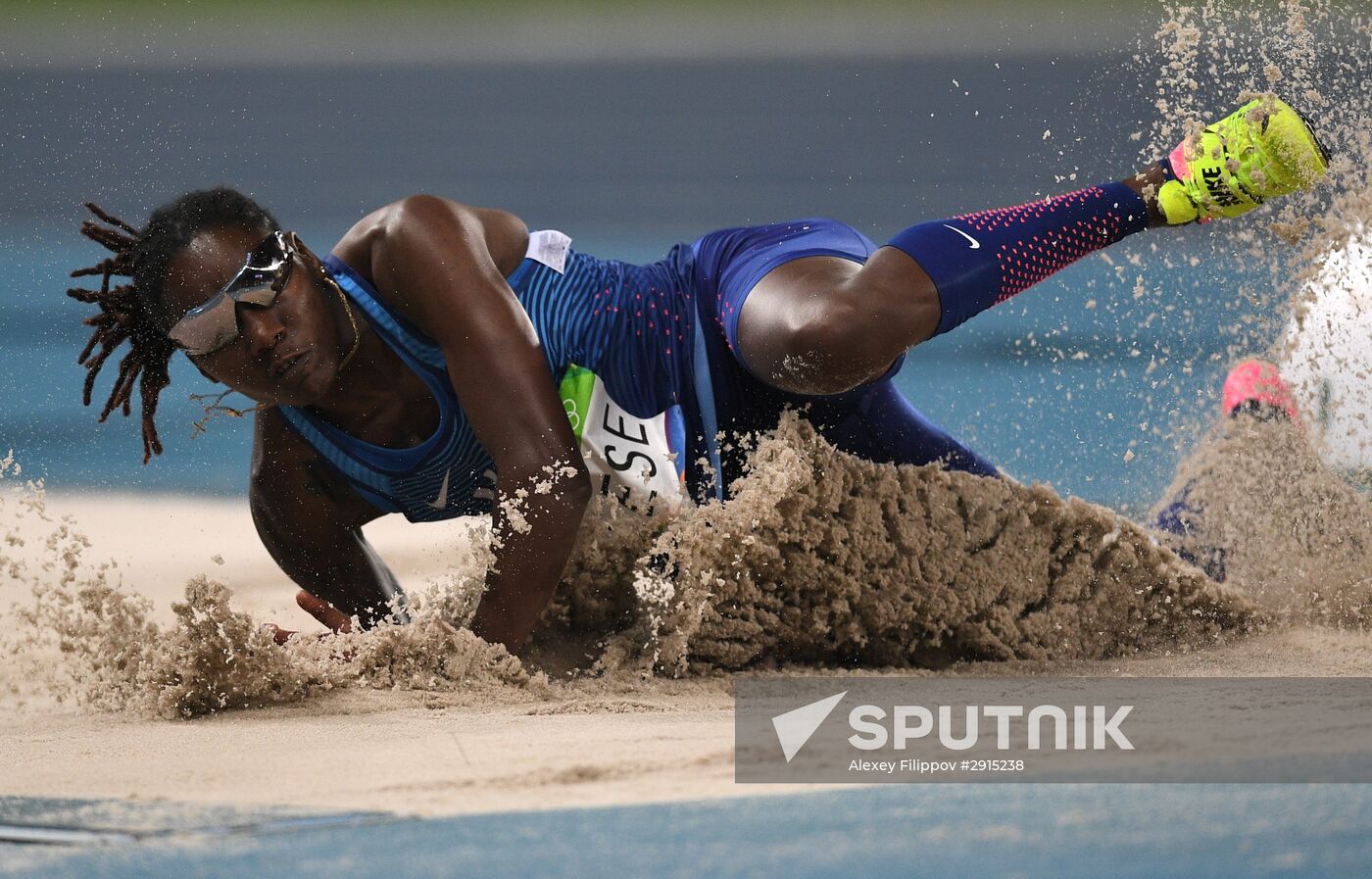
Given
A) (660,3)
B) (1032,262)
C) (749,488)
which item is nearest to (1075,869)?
(749,488)

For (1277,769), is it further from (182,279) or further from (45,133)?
(45,133)

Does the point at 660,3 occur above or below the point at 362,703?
above

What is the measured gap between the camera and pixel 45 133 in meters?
6.89

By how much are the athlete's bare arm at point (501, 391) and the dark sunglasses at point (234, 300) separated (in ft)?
0.47

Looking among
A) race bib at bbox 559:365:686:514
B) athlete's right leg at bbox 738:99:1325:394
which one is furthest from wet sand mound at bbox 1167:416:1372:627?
race bib at bbox 559:365:686:514

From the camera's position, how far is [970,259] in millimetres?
1832

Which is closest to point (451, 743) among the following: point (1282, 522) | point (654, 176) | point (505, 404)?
point (505, 404)

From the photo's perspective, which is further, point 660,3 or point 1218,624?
point 660,3

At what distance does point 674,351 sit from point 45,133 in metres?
5.86

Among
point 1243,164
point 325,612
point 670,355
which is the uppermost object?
point 1243,164

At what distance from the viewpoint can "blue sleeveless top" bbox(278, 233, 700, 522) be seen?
6.34 ft

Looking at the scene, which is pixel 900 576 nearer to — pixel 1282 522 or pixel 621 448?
pixel 621 448

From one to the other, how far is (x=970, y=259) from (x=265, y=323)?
0.90 meters

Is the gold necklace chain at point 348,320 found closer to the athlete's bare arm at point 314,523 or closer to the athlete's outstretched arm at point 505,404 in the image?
the athlete's outstretched arm at point 505,404
